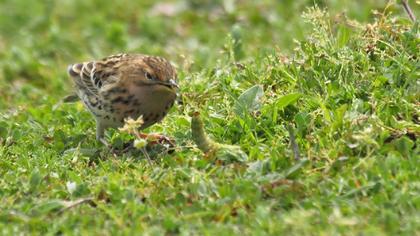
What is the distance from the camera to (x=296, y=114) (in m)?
7.63

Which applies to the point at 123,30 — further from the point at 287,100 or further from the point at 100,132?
the point at 287,100

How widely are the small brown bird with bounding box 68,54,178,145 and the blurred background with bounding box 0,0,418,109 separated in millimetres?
2295

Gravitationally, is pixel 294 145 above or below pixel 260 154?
above

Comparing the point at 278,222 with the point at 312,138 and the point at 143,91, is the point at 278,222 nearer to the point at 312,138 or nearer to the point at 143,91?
the point at 312,138

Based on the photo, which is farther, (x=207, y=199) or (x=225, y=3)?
(x=225, y=3)

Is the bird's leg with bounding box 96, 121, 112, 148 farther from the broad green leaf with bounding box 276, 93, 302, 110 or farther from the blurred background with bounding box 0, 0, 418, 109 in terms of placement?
the blurred background with bounding box 0, 0, 418, 109

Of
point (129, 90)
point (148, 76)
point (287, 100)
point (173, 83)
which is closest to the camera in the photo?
point (287, 100)

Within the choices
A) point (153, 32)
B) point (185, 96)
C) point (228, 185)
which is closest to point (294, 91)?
point (185, 96)

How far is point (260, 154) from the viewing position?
713cm

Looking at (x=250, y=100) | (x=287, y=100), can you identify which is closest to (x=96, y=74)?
(x=250, y=100)

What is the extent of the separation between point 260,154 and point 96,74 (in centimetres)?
225

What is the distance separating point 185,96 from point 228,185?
2.27 m

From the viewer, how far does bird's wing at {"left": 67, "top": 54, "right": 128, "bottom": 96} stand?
8609mm

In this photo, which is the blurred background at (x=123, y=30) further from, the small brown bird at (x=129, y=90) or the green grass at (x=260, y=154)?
the small brown bird at (x=129, y=90)
